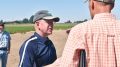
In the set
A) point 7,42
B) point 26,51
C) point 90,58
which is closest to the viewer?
point 90,58

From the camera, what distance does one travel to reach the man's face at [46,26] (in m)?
5.70

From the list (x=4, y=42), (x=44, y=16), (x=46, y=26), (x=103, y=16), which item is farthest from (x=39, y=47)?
(x=4, y=42)

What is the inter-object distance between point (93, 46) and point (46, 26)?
1824 mm

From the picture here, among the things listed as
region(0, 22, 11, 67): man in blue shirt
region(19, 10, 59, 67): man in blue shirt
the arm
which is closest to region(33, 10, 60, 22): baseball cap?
region(19, 10, 59, 67): man in blue shirt

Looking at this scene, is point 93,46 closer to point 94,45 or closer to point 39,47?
point 94,45

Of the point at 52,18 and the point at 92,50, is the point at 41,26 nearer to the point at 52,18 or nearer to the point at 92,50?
the point at 52,18

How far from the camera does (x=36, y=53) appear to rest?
5641 mm

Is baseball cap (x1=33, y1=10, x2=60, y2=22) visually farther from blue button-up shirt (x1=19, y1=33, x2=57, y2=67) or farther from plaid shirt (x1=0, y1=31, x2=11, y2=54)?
plaid shirt (x1=0, y1=31, x2=11, y2=54)

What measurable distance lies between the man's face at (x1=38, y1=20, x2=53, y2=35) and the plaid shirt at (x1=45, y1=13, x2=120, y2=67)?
5.51 feet

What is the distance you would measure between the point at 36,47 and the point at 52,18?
445 millimetres

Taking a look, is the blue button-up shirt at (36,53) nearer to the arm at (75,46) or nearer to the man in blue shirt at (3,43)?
the arm at (75,46)

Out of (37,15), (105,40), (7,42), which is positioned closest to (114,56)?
(105,40)

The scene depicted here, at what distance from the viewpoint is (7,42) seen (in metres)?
14.6

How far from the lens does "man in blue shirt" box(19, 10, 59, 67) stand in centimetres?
556
